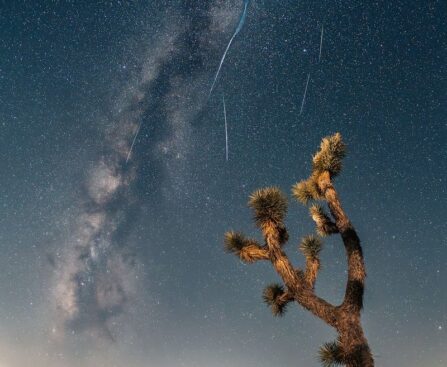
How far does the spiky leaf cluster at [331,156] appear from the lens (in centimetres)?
966

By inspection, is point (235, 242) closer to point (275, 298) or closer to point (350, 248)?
point (275, 298)

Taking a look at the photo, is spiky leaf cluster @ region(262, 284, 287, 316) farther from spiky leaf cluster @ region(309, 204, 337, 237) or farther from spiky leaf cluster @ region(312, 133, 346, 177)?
spiky leaf cluster @ region(312, 133, 346, 177)

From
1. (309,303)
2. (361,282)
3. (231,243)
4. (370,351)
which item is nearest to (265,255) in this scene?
(231,243)

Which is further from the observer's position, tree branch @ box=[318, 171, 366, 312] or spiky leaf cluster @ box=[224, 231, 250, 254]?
spiky leaf cluster @ box=[224, 231, 250, 254]

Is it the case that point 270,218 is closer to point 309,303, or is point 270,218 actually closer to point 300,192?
point 300,192

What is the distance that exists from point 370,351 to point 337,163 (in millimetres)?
4783

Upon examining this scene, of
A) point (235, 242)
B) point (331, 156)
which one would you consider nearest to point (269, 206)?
point (235, 242)

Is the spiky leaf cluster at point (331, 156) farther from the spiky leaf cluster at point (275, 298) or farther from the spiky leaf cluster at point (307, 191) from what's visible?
the spiky leaf cluster at point (275, 298)

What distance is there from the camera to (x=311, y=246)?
30.6ft

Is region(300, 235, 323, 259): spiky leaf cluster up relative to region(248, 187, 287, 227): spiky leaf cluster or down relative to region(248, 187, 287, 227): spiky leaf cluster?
down

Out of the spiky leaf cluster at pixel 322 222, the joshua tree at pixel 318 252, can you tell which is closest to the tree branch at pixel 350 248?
the joshua tree at pixel 318 252

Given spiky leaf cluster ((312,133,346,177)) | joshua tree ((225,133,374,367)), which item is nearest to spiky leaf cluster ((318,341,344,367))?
joshua tree ((225,133,374,367))

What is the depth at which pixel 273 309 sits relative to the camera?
28.7 ft

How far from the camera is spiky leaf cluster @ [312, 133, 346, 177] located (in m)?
9.66
